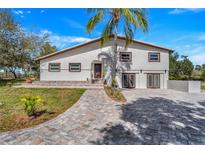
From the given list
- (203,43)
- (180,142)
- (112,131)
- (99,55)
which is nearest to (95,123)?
(112,131)

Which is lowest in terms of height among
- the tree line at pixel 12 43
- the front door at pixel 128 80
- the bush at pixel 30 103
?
the bush at pixel 30 103

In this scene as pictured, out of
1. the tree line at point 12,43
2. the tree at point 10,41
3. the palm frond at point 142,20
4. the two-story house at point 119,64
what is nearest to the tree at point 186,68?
the two-story house at point 119,64

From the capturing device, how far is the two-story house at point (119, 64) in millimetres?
15891

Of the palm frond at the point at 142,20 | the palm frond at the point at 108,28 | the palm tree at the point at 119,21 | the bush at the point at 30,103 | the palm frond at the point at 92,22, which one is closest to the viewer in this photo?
the bush at the point at 30,103

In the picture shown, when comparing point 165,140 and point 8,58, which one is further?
point 8,58

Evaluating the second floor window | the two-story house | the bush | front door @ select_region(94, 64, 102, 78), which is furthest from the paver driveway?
the second floor window

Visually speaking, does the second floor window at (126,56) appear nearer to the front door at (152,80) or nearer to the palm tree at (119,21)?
the front door at (152,80)

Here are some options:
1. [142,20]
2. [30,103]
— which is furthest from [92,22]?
[30,103]

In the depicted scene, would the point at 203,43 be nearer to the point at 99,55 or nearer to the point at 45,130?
the point at 99,55

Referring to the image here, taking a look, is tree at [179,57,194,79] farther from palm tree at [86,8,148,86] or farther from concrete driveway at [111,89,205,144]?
concrete driveway at [111,89,205,144]

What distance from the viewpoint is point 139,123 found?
5418 millimetres

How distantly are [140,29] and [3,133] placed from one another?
9913mm

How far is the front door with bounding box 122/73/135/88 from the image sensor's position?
15961mm
